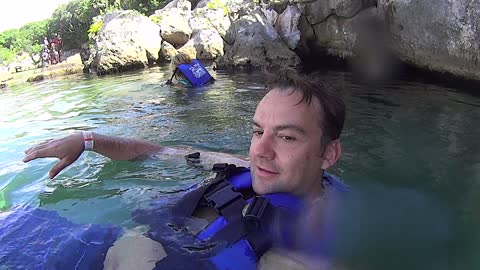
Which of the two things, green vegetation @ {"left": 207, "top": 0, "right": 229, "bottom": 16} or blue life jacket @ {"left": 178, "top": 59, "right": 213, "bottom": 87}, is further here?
green vegetation @ {"left": 207, "top": 0, "right": 229, "bottom": 16}

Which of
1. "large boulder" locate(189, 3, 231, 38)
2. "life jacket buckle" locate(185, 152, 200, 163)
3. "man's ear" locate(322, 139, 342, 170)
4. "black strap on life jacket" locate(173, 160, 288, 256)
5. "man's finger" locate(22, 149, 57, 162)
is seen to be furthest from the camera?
"large boulder" locate(189, 3, 231, 38)

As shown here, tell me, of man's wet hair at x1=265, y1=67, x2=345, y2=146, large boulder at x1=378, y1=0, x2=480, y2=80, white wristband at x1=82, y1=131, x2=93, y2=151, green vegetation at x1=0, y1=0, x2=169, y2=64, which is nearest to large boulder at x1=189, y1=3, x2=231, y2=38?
green vegetation at x1=0, y1=0, x2=169, y2=64

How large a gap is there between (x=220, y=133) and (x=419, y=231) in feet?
10.5

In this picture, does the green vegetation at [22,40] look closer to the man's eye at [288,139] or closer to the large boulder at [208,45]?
the large boulder at [208,45]

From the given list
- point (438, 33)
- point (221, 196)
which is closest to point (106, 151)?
point (221, 196)

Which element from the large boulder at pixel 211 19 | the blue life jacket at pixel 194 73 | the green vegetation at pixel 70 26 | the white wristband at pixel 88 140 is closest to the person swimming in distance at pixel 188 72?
the blue life jacket at pixel 194 73

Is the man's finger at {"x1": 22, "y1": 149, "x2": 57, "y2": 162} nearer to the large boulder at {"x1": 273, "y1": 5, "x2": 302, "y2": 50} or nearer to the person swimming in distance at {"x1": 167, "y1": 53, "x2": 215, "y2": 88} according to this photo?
the person swimming in distance at {"x1": 167, "y1": 53, "x2": 215, "y2": 88}

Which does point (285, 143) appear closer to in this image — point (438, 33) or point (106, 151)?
point (106, 151)

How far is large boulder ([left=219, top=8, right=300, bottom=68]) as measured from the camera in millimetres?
12492

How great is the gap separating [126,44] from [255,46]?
600 cm

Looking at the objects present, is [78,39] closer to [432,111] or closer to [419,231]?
[432,111]

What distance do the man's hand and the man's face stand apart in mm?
1311

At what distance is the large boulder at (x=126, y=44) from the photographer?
1591cm

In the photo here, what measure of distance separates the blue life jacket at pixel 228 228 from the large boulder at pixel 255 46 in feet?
33.1
